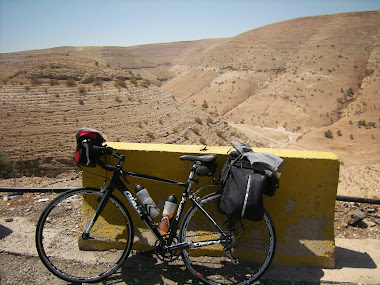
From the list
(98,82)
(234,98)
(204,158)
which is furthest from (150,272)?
(234,98)

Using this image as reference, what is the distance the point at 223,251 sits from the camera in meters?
3.61

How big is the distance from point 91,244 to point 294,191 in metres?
2.44

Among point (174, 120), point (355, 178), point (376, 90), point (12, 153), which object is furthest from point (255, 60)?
point (12, 153)

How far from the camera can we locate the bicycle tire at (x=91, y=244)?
3324 mm

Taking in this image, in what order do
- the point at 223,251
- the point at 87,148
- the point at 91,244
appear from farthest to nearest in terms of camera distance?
1. the point at 91,244
2. the point at 223,251
3. the point at 87,148

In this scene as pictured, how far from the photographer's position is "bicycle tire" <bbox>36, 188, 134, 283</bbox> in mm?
3324

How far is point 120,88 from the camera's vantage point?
81.6ft

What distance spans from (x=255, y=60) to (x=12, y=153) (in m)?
50.7

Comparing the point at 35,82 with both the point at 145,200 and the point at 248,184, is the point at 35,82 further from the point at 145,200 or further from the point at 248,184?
the point at 248,184

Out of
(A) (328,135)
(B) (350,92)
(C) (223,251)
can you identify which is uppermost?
(B) (350,92)

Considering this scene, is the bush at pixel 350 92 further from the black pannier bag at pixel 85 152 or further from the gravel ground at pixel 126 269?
the black pannier bag at pixel 85 152

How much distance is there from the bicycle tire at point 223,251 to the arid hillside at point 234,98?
1334 cm

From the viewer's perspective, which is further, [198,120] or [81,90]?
[198,120]

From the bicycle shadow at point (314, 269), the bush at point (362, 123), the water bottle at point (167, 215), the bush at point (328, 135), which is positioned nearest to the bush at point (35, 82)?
the water bottle at point (167, 215)
